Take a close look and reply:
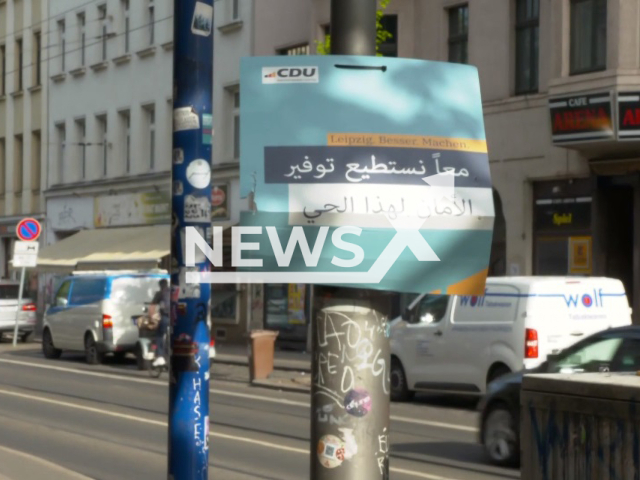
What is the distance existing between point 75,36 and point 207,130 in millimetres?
42183

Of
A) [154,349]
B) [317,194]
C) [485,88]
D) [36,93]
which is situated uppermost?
[36,93]

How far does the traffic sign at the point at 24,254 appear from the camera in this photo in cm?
3475

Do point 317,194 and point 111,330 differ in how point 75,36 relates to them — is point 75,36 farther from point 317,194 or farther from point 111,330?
point 317,194

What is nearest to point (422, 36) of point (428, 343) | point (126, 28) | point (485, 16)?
point (485, 16)

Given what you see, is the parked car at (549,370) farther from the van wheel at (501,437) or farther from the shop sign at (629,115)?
the shop sign at (629,115)

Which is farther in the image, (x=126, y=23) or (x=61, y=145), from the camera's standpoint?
(x=61, y=145)

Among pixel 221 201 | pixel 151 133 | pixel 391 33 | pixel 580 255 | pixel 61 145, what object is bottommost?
pixel 580 255

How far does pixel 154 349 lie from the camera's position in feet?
82.3

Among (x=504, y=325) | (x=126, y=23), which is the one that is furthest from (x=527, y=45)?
(x=126, y=23)

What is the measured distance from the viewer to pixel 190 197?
529 cm

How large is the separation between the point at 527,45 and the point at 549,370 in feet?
49.0

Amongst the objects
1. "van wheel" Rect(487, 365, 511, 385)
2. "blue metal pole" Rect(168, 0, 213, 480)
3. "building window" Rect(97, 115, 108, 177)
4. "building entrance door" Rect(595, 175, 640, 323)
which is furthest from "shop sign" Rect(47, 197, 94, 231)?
"blue metal pole" Rect(168, 0, 213, 480)

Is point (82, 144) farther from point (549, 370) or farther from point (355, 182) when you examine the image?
point (355, 182)

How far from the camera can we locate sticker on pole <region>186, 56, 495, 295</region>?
14.8 feet
